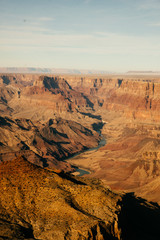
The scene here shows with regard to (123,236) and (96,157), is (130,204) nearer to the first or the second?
(123,236)

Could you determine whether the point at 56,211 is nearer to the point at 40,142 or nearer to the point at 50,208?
the point at 50,208

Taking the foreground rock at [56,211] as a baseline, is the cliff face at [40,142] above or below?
below

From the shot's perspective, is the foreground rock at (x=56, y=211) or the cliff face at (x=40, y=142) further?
the cliff face at (x=40, y=142)

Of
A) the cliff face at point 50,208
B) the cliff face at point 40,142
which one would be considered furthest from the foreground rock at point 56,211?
the cliff face at point 40,142

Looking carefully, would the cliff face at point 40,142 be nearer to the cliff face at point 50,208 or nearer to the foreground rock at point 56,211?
the foreground rock at point 56,211

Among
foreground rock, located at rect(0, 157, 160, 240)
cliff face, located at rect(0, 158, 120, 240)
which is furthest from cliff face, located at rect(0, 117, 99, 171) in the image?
cliff face, located at rect(0, 158, 120, 240)

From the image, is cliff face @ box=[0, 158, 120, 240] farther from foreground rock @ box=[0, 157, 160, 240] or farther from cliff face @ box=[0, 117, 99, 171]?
cliff face @ box=[0, 117, 99, 171]

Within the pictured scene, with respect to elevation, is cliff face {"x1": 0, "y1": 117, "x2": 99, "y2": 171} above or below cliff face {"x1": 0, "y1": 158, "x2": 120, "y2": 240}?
below

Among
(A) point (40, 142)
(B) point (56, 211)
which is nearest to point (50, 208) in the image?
(B) point (56, 211)
